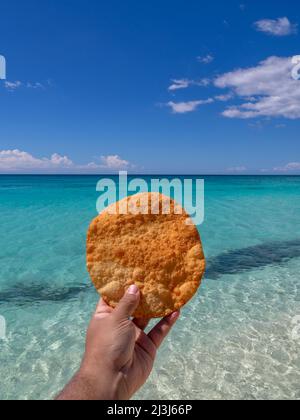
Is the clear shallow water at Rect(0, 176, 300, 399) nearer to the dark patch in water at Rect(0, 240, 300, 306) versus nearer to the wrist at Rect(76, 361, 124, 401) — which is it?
the dark patch in water at Rect(0, 240, 300, 306)

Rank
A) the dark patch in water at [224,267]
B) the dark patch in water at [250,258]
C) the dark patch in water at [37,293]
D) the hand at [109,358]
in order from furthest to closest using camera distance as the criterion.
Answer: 1. the dark patch in water at [250,258]
2. the dark patch in water at [224,267]
3. the dark patch in water at [37,293]
4. the hand at [109,358]

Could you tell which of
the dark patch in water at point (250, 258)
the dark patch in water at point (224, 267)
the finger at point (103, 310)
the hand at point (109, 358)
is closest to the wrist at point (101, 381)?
the hand at point (109, 358)

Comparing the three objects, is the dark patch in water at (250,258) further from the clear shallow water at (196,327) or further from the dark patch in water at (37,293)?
the dark patch in water at (37,293)

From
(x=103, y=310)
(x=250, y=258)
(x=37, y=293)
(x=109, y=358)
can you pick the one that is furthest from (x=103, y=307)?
(x=250, y=258)

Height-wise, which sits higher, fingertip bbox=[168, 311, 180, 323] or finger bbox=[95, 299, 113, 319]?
finger bbox=[95, 299, 113, 319]

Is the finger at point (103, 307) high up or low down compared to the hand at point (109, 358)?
up

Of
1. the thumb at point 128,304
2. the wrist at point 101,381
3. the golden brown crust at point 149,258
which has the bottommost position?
the wrist at point 101,381

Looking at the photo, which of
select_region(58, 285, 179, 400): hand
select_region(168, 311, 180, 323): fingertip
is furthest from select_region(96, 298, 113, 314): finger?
select_region(168, 311, 180, 323): fingertip
